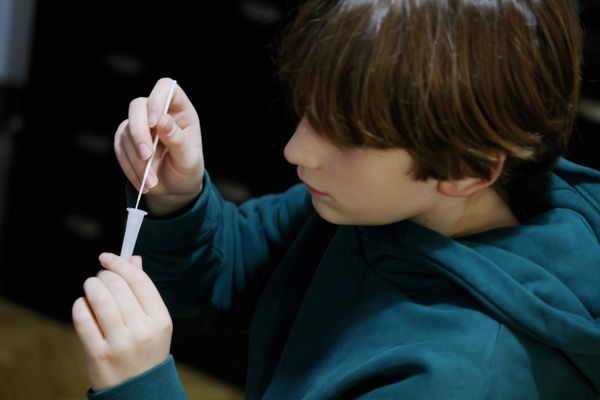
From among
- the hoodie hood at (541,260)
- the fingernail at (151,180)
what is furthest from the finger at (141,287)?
the hoodie hood at (541,260)

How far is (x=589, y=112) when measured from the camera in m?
0.97

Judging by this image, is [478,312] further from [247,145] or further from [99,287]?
[247,145]

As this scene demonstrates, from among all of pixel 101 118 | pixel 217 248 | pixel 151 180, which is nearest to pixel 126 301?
pixel 151 180

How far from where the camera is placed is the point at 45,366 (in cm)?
204

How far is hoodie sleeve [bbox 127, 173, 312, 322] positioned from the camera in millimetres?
A: 924

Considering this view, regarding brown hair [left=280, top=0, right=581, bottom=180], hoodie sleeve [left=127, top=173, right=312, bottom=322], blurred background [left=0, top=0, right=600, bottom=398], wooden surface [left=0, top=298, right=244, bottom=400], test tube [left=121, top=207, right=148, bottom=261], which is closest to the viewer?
brown hair [left=280, top=0, right=581, bottom=180]

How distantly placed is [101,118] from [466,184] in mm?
1378

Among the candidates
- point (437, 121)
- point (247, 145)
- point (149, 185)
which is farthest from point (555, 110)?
point (247, 145)

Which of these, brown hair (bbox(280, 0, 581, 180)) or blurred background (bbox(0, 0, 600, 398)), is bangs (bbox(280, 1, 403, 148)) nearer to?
brown hair (bbox(280, 0, 581, 180))

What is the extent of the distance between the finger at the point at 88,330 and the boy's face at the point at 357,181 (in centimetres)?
24

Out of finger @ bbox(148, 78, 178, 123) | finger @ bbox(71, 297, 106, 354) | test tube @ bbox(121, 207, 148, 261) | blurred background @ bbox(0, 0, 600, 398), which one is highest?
finger @ bbox(148, 78, 178, 123)

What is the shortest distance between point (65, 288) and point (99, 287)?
60.7 inches

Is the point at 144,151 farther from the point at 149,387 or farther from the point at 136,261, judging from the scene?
the point at 149,387

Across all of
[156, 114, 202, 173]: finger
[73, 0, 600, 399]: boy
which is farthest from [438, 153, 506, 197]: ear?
[156, 114, 202, 173]: finger
